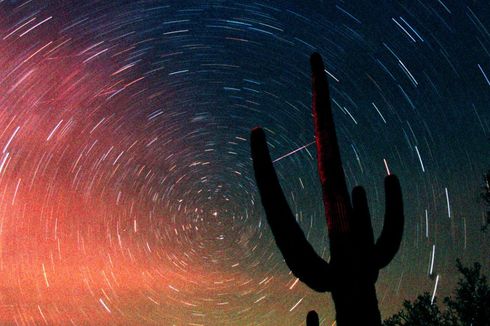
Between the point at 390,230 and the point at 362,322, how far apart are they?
1749 mm

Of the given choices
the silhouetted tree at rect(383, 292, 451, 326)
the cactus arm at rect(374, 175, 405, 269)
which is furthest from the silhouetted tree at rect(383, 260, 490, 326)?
the cactus arm at rect(374, 175, 405, 269)

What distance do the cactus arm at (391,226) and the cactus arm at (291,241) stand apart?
40.7 inches

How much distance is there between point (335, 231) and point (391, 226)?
1.29m

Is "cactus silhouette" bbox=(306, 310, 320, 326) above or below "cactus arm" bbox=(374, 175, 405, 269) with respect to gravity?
below

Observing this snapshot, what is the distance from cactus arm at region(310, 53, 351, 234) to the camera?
17.0 feet

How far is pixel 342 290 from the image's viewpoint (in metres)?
4.76

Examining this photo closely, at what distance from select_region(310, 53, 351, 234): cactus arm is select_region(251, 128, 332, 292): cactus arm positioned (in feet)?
1.56

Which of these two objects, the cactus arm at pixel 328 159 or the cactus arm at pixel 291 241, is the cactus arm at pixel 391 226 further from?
the cactus arm at pixel 291 241

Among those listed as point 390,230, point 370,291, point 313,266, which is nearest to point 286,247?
point 313,266

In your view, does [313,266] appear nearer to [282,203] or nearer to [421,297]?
[282,203]

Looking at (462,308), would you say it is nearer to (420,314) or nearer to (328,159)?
(420,314)

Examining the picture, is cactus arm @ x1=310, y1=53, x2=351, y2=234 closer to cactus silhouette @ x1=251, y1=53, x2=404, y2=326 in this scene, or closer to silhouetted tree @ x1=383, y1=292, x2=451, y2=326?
cactus silhouette @ x1=251, y1=53, x2=404, y2=326

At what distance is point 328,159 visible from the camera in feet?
18.2

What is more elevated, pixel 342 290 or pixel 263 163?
pixel 263 163
